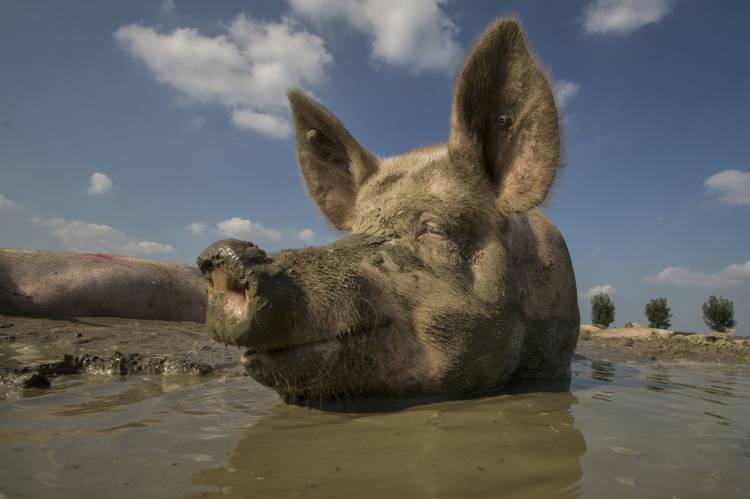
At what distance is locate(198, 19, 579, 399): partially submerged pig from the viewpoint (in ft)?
9.24

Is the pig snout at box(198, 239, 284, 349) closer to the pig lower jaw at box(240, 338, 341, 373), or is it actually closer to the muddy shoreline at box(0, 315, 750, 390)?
the pig lower jaw at box(240, 338, 341, 373)

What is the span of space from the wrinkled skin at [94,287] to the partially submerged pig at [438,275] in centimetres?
662

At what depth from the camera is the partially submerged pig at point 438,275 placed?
2.82 m

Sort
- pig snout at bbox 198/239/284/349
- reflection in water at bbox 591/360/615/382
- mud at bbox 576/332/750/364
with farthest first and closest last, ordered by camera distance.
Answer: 1. mud at bbox 576/332/750/364
2. reflection in water at bbox 591/360/615/382
3. pig snout at bbox 198/239/284/349

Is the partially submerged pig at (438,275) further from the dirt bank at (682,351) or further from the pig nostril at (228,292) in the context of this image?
the dirt bank at (682,351)

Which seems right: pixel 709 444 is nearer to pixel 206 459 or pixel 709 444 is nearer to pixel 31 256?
pixel 206 459

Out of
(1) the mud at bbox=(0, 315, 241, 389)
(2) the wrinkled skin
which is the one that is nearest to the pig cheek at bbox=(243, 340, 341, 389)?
(1) the mud at bbox=(0, 315, 241, 389)

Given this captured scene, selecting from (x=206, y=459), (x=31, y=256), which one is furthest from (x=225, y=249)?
(x=31, y=256)

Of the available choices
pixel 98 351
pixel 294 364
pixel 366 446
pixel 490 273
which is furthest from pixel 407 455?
pixel 98 351

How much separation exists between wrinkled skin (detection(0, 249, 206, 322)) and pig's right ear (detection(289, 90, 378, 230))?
5.84 metres

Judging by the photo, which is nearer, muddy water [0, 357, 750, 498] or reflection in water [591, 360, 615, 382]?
muddy water [0, 357, 750, 498]

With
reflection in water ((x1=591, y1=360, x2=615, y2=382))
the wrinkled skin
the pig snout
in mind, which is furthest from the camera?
the wrinkled skin

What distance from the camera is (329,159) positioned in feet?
18.6

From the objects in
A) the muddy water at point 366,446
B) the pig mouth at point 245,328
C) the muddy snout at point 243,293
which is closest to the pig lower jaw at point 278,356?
the pig mouth at point 245,328
